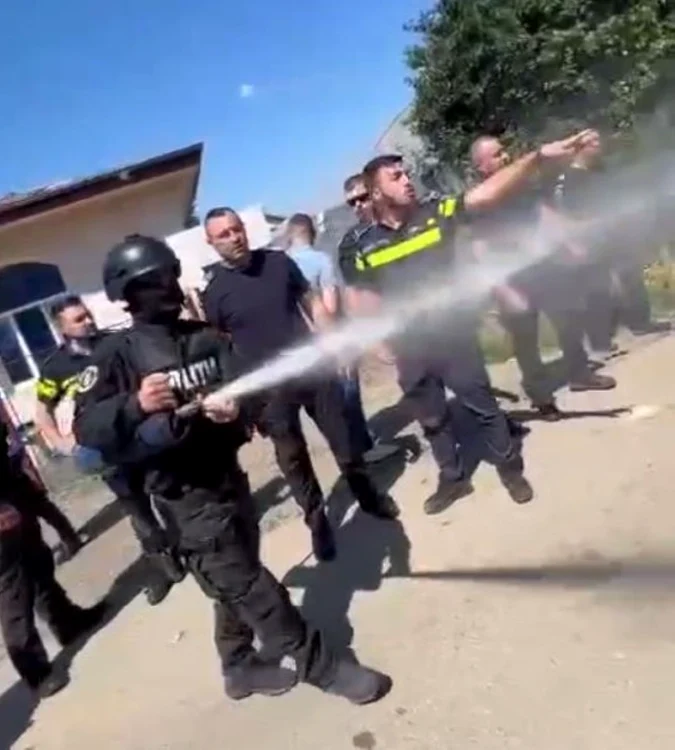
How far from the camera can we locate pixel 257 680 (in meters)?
3.65

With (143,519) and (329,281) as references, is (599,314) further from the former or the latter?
(143,519)

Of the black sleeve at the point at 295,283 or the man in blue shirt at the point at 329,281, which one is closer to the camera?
the black sleeve at the point at 295,283

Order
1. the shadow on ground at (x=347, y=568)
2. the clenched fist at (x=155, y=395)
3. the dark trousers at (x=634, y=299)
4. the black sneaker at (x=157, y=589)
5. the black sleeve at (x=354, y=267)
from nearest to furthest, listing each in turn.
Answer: the clenched fist at (x=155, y=395)
the shadow on ground at (x=347, y=568)
the black sleeve at (x=354, y=267)
the black sneaker at (x=157, y=589)
the dark trousers at (x=634, y=299)

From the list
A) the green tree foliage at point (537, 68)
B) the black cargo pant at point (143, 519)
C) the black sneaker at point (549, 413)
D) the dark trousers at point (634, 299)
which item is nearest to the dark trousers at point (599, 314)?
the dark trousers at point (634, 299)

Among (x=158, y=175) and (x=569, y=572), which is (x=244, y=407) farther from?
(x=158, y=175)

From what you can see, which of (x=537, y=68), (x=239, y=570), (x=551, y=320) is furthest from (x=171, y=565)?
(x=537, y=68)

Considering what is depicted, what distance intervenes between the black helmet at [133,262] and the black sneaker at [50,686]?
2178 millimetres

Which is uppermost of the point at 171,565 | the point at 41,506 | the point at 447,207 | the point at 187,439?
the point at 447,207

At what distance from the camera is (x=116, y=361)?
122 inches

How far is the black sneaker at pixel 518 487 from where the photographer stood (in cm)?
466

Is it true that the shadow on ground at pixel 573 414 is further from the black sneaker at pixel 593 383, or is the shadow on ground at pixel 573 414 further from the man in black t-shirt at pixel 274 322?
the man in black t-shirt at pixel 274 322

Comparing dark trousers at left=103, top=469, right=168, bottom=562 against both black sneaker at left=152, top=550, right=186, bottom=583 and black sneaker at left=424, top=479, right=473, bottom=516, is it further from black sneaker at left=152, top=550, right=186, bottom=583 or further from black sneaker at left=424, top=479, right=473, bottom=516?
black sneaker at left=424, top=479, right=473, bottom=516

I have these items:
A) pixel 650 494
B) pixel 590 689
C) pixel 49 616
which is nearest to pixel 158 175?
pixel 49 616

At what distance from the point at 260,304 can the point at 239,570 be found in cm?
176
